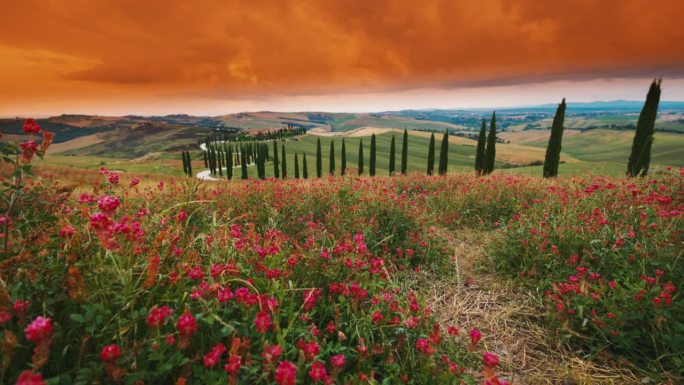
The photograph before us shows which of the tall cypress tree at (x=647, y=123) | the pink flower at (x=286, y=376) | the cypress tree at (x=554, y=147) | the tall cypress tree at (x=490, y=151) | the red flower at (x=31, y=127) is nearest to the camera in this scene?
the pink flower at (x=286, y=376)

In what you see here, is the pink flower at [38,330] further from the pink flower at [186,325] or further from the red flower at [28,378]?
the pink flower at [186,325]

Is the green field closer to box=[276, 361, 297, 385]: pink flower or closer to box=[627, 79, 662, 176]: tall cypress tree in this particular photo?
box=[627, 79, 662, 176]: tall cypress tree

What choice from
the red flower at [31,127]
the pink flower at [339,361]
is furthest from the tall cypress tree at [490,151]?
the red flower at [31,127]

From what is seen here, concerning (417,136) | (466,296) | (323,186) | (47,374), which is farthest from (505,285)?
(417,136)

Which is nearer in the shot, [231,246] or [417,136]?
[231,246]

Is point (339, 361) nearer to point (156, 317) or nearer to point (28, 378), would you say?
point (156, 317)

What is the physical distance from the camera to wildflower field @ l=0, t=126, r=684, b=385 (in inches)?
65.1

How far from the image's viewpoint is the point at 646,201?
457 centimetres

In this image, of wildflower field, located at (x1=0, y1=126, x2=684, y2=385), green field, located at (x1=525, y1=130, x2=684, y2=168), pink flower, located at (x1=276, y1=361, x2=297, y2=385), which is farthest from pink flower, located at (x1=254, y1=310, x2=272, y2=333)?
green field, located at (x1=525, y1=130, x2=684, y2=168)

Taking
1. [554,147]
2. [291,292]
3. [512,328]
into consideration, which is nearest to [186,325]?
[291,292]

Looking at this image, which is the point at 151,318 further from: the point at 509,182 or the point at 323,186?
the point at 509,182

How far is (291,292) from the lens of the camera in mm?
2613

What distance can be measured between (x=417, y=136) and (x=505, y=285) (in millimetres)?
121872

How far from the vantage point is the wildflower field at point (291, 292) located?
1.65 metres
